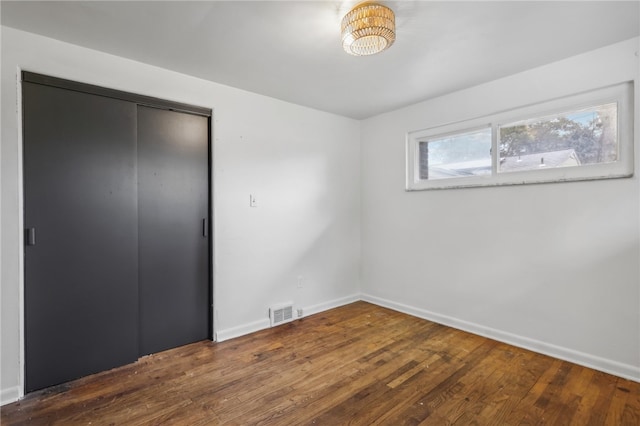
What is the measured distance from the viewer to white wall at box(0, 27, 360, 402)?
1905 mm

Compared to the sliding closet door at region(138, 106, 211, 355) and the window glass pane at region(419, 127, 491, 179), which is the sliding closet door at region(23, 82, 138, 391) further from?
the window glass pane at region(419, 127, 491, 179)

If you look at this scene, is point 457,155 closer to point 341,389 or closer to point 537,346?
point 537,346

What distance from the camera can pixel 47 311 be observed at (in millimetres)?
2033

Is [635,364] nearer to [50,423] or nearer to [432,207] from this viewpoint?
[432,207]

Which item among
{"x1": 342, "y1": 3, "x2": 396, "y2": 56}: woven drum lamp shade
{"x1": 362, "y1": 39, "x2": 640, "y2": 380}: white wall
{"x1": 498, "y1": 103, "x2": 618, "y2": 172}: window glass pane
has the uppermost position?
{"x1": 342, "y1": 3, "x2": 396, "y2": 56}: woven drum lamp shade

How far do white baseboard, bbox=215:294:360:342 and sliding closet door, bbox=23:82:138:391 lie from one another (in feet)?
2.31

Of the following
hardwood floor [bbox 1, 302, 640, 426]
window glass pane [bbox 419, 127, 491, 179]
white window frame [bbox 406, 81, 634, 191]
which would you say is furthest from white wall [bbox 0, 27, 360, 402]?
white window frame [bbox 406, 81, 634, 191]

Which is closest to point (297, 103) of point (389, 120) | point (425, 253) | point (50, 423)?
point (389, 120)

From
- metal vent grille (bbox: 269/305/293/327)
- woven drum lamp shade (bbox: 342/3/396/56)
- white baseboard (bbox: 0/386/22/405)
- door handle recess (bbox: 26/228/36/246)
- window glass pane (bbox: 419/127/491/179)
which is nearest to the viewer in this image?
woven drum lamp shade (bbox: 342/3/396/56)

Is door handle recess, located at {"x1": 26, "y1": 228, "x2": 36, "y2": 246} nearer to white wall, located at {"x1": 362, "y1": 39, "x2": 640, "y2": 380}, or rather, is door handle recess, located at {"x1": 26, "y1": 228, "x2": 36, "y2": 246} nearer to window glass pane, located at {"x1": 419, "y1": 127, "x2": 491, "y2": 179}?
white wall, located at {"x1": 362, "y1": 39, "x2": 640, "y2": 380}

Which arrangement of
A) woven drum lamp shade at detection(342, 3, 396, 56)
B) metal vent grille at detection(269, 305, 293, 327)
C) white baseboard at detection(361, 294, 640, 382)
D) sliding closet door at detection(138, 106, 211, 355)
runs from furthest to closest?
Result: metal vent grille at detection(269, 305, 293, 327)
sliding closet door at detection(138, 106, 211, 355)
white baseboard at detection(361, 294, 640, 382)
woven drum lamp shade at detection(342, 3, 396, 56)

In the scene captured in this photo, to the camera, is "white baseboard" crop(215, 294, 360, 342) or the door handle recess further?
"white baseboard" crop(215, 294, 360, 342)

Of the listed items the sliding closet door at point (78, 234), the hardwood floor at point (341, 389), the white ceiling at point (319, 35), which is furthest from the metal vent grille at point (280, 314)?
the white ceiling at point (319, 35)

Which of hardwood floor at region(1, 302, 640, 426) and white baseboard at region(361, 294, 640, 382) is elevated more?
white baseboard at region(361, 294, 640, 382)
